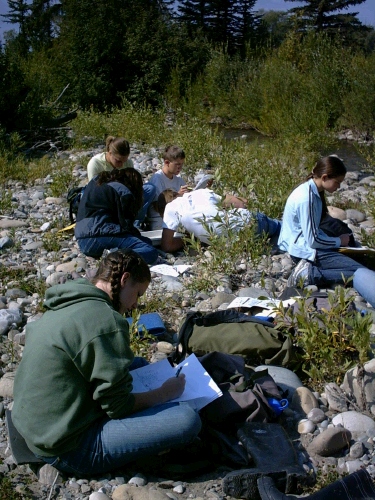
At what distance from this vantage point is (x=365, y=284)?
500 cm

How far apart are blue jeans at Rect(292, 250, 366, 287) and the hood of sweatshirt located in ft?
9.12

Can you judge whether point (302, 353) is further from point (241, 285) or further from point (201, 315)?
point (241, 285)

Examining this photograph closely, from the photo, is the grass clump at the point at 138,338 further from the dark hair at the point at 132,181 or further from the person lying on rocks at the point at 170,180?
the person lying on rocks at the point at 170,180

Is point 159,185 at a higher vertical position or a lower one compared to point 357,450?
lower

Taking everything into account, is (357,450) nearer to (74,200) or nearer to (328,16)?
(74,200)

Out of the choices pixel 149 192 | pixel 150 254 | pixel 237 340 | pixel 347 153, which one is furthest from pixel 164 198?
pixel 347 153

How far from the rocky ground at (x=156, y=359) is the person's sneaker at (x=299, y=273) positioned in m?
0.17

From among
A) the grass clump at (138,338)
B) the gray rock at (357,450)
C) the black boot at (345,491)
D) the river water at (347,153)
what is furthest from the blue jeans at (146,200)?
the river water at (347,153)

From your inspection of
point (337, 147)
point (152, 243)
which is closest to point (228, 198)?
point (152, 243)

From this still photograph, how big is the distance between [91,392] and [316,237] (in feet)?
10.4

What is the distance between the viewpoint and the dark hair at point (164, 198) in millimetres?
7059

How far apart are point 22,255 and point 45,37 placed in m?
28.0

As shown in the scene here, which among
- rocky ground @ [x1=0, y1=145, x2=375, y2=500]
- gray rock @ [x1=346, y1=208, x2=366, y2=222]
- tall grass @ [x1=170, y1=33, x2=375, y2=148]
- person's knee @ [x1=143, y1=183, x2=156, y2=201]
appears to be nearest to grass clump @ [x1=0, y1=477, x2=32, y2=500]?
rocky ground @ [x1=0, y1=145, x2=375, y2=500]

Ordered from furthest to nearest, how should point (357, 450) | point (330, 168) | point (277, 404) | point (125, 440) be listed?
1. point (330, 168)
2. point (277, 404)
3. point (357, 450)
4. point (125, 440)
